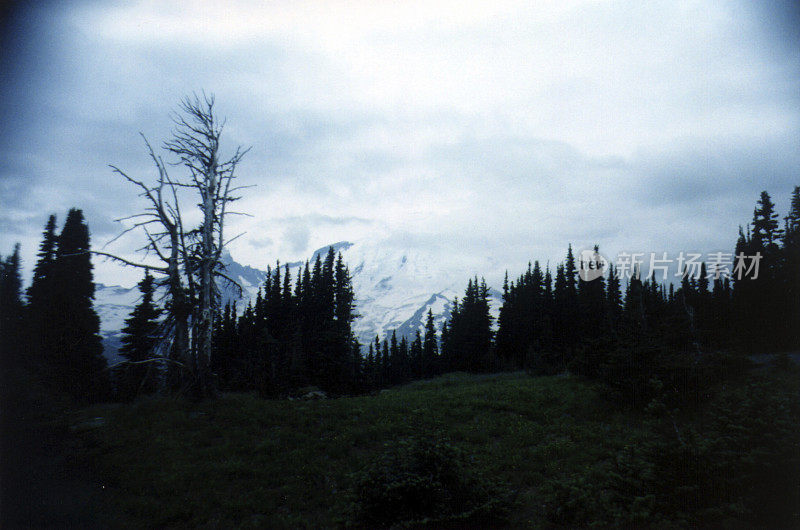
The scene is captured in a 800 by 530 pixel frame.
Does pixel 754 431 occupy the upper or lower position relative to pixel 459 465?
upper

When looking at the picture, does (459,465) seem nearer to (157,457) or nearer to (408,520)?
(408,520)

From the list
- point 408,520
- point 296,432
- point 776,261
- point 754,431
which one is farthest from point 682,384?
point 776,261

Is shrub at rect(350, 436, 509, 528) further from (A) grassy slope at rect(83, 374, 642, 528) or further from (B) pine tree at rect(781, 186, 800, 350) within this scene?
(B) pine tree at rect(781, 186, 800, 350)

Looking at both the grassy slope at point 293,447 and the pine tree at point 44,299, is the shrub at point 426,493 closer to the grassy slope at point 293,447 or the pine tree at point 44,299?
the grassy slope at point 293,447

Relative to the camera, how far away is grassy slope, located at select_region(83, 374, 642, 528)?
762 cm

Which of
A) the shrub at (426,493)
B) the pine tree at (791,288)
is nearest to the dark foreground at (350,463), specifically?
the shrub at (426,493)

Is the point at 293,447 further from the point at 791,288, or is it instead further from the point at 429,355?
the point at 429,355


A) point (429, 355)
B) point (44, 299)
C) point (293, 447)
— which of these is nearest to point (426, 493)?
point (293, 447)

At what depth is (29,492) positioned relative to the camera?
670cm

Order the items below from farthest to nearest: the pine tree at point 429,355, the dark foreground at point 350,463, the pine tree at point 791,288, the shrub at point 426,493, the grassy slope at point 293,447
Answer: the pine tree at point 429,355, the pine tree at point 791,288, the grassy slope at point 293,447, the shrub at point 426,493, the dark foreground at point 350,463

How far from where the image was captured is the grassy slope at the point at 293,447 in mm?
7617

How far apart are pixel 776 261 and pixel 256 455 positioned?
3543 cm

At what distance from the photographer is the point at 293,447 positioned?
10570 millimetres

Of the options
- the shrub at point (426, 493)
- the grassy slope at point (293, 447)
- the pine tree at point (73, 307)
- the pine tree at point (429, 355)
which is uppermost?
the pine tree at point (73, 307)
